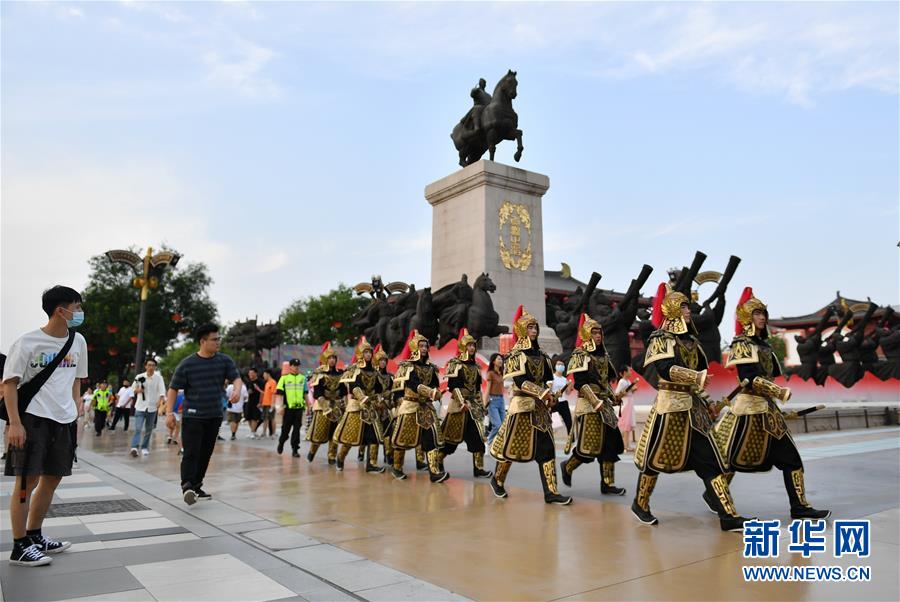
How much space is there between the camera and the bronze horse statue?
68.7 feet

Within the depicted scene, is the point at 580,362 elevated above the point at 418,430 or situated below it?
above

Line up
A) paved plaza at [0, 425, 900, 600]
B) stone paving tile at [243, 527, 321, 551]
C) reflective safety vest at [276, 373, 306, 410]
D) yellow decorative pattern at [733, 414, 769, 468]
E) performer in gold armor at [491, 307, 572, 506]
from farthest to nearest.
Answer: reflective safety vest at [276, 373, 306, 410], performer in gold armor at [491, 307, 572, 506], yellow decorative pattern at [733, 414, 769, 468], stone paving tile at [243, 527, 321, 551], paved plaza at [0, 425, 900, 600]

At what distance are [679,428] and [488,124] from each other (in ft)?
54.4

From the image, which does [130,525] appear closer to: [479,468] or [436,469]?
[436,469]

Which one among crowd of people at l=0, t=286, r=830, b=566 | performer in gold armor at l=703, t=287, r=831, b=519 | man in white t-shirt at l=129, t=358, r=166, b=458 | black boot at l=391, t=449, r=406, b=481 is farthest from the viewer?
man in white t-shirt at l=129, t=358, r=166, b=458

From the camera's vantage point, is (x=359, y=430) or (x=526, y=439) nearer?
(x=526, y=439)

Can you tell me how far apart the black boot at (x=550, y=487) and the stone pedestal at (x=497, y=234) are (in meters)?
13.0

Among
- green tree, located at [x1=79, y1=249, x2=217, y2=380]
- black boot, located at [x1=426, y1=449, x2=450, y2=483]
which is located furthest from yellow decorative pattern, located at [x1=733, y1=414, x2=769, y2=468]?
green tree, located at [x1=79, y1=249, x2=217, y2=380]

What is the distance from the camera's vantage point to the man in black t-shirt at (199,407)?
708 centimetres

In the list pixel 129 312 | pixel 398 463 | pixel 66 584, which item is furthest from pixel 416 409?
pixel 129 312

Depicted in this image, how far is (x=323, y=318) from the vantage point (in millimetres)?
65312

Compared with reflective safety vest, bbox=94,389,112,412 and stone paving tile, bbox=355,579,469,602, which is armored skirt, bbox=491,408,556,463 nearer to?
stone paving tile, bbox=355,579,469,602

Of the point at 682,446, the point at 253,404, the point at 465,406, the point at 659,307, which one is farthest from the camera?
the point at 253,404

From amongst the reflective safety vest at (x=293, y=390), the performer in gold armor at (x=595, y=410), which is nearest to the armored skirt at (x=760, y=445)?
the performer in gold armor at (x=595, y=410)
